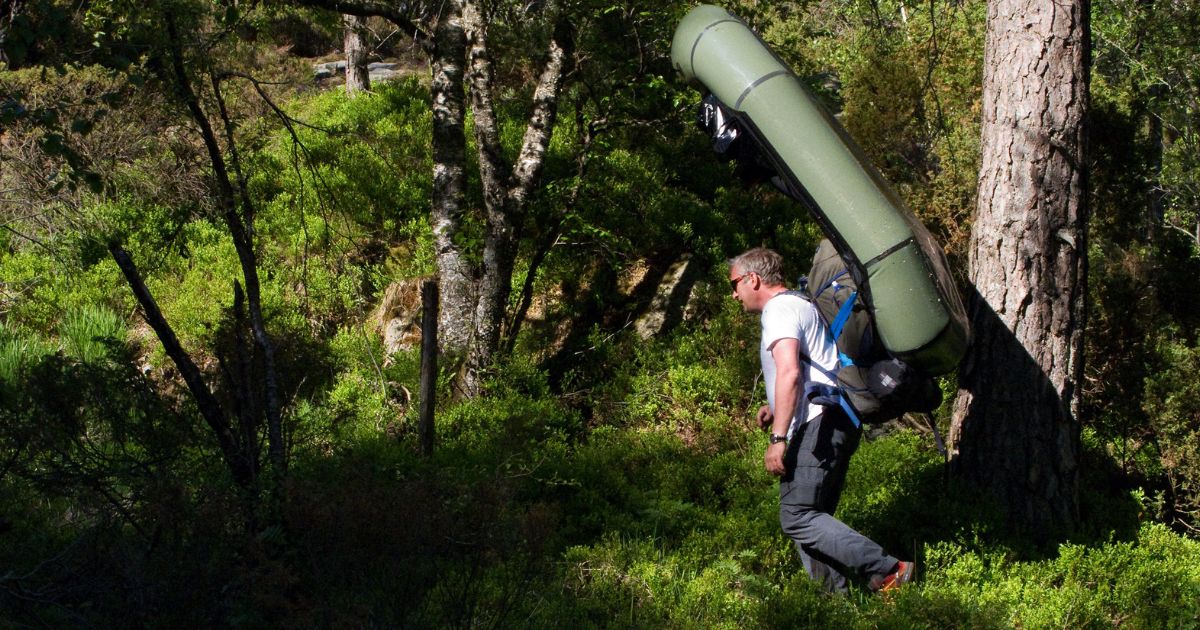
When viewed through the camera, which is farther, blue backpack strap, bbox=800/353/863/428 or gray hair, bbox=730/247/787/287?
gray hair, bbox=730/247/787/287

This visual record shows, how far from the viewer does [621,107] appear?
879 cm

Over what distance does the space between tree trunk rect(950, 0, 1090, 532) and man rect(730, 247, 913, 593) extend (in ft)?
4.05

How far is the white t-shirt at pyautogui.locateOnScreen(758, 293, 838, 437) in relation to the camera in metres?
4.55

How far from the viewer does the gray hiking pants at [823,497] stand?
455 centimetres

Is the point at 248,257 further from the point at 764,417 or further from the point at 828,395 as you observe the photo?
the point at 828,395

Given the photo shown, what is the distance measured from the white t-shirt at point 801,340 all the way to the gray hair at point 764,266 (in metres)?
0.11

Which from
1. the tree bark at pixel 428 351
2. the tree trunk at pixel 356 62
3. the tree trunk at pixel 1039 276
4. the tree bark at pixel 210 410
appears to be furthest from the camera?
the tree trunk at pixel 356 62

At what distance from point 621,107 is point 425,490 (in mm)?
5488

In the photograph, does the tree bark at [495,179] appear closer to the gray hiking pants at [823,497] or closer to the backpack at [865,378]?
the backpack at [865,378]

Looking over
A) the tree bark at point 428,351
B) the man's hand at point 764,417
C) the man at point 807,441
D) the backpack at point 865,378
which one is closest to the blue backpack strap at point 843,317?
the backpack at point 865,378

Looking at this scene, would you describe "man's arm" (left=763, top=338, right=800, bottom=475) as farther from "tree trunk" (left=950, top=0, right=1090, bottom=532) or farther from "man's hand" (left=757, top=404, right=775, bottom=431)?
"tree trunk" (left=950, top=0, right=1090, bottom=532)

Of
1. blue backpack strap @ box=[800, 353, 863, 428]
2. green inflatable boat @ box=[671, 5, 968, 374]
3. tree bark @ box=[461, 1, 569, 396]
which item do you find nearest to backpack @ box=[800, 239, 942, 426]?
blue backpack strap @ box=[800, 353, 863, 428]

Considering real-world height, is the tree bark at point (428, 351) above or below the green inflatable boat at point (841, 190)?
above

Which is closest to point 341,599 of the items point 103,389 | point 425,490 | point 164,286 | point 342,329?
point 425,490
